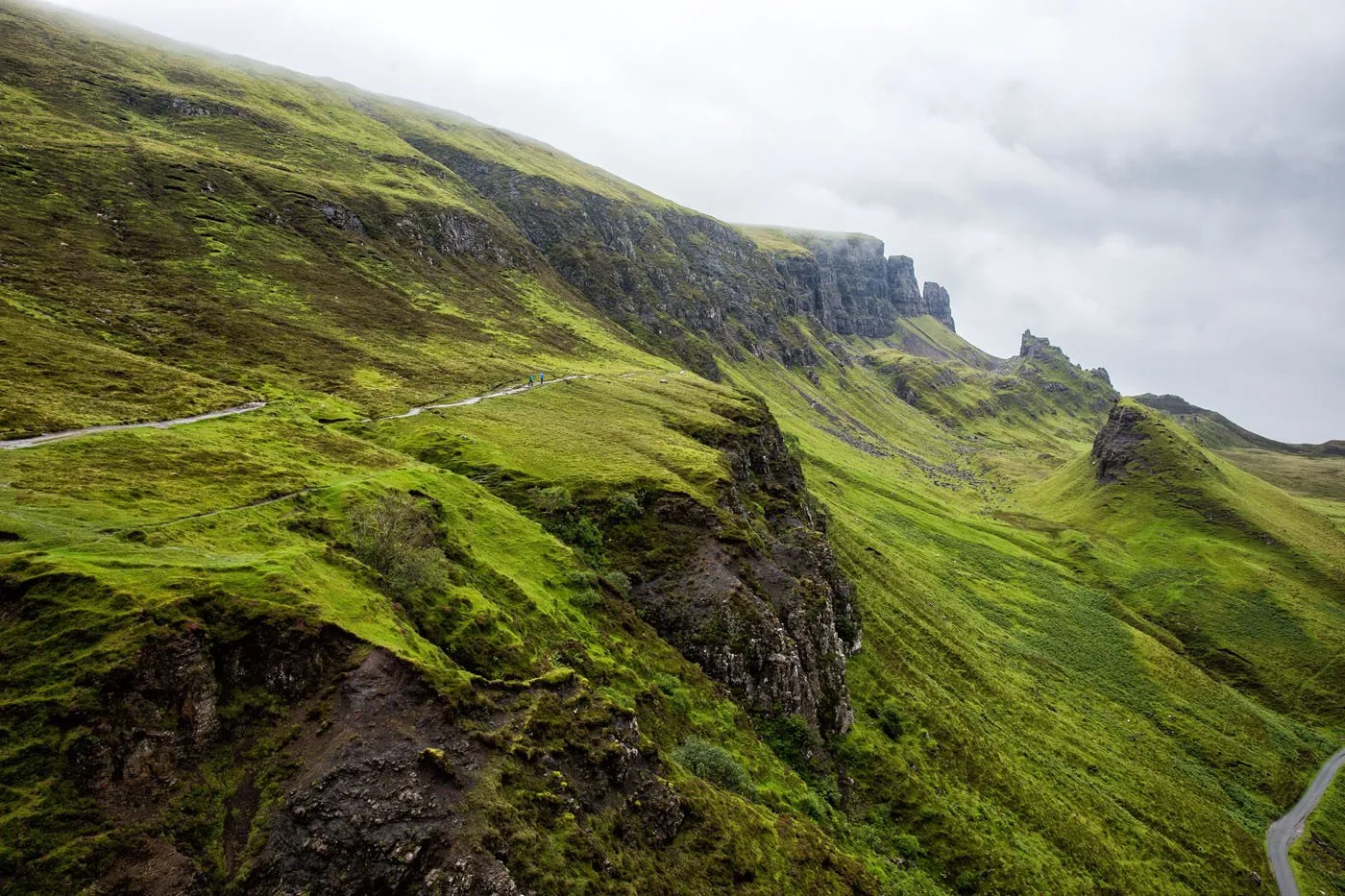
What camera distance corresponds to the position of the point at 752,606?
4969 centimetres

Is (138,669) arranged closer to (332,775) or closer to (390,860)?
(332,775)

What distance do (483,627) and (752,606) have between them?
2433 centimetres

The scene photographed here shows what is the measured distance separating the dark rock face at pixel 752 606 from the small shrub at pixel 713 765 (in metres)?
11.4

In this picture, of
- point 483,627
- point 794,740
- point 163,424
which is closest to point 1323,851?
point 794,740

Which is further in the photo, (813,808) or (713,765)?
(813,808)

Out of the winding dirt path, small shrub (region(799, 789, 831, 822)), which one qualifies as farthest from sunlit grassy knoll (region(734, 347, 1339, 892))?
the winding dirt path

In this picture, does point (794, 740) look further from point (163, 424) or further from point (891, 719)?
point (163, 424)

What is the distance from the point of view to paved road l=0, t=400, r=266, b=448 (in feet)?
125

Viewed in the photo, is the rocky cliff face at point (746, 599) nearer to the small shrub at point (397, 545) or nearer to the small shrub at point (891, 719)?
the small shrub at point (891, 719)

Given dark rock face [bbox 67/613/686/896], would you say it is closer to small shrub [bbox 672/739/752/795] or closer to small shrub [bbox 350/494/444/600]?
small shrub [bbox 350/494/444/600]

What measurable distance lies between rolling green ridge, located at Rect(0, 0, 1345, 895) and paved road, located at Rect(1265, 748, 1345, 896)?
1600 millimetres

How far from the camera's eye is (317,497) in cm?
3872

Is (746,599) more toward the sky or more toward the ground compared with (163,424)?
more toward the sky

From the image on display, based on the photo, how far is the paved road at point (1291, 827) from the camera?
68.0 metres
